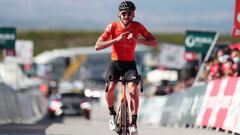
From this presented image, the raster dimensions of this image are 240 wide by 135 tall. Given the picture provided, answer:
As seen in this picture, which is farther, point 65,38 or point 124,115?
point 65,38

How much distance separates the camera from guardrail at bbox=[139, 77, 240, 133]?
18703 millimetres

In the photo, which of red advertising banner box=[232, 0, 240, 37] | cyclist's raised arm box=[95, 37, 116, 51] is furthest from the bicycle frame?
red advertising banner box=[232, 0, 240, 37]

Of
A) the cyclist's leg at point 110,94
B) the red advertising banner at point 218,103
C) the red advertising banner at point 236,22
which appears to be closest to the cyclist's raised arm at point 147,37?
the cyclist's leg at point 110,94

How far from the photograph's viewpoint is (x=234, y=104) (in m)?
18.5

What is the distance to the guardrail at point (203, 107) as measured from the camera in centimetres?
1870

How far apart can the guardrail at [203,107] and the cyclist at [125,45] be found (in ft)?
15.1

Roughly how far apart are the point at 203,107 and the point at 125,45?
33.0 feet

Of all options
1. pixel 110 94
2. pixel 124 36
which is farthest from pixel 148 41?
pixel 110 94

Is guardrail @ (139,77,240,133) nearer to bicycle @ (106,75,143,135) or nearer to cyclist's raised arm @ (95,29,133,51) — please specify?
bicycle @ (106,75,143,135)

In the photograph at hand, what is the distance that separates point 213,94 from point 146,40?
28.1ft

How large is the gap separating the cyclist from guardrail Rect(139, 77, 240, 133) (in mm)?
4608

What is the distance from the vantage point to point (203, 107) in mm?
23188

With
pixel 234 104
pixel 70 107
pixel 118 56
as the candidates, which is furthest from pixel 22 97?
pixel 118 56

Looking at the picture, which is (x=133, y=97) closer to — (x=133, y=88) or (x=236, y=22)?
(x=133, y=88)
